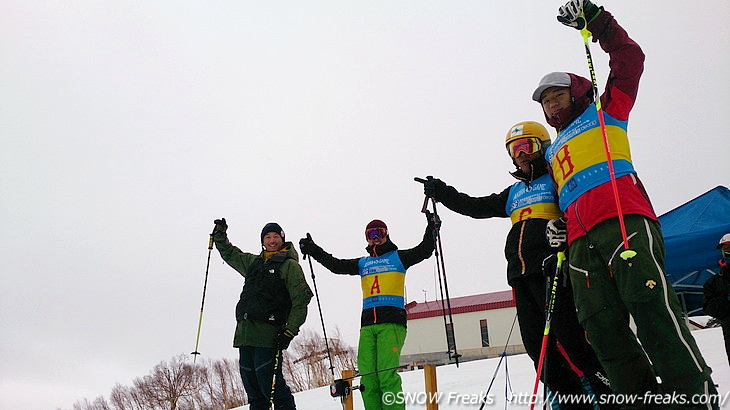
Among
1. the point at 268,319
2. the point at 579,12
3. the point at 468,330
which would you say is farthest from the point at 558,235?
the point at 468,330

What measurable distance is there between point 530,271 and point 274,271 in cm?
283

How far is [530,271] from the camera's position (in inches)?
145

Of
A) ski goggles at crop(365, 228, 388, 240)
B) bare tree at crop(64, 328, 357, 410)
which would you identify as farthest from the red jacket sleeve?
bare tree at crop(64, 328, 357, 410)

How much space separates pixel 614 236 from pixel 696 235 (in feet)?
21.4

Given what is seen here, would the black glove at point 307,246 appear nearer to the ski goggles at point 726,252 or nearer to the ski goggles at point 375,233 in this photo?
the ski goggles at point 375,233

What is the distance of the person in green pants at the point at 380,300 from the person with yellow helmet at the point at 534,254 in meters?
0.88

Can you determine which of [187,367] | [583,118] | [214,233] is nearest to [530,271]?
[583,118]

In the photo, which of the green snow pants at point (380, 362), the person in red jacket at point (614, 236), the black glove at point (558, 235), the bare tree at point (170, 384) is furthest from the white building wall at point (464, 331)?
the person in red jacket at point (614, 236)

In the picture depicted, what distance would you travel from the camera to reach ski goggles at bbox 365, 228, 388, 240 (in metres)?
6.26

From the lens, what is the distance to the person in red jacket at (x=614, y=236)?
7.81 ft

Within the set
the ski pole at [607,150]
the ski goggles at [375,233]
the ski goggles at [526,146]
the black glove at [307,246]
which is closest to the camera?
the ski pole at [607,150]

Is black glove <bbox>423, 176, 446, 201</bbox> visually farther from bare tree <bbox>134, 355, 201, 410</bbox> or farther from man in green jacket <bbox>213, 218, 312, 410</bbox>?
bare tree <bbox>134, 355, 201, 410</bbox>

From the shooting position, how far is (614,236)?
266 centimetres

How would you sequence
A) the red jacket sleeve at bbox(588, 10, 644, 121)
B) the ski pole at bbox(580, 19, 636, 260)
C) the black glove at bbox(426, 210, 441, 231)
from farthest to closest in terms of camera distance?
the black glove at bbox(426, 210, 441, 231), the red jacket sleeve at bbox(588, 10, 644, 121), the ski pole at bbox(580, 19, 636, 260)
